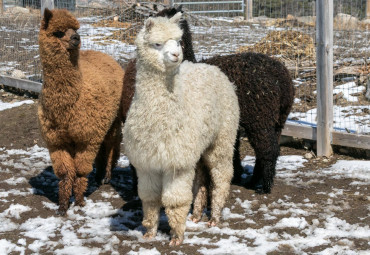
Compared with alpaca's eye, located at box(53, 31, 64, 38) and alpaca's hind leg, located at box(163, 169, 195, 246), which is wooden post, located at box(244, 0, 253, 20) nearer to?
alpaca's eye, located at box(53, 31, 64, 38)

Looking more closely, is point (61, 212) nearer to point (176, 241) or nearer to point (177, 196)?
point (176, 241)

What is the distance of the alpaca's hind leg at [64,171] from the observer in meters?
5.38

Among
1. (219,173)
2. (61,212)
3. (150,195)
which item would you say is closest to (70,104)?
(61,212)

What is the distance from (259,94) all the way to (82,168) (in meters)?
2.06

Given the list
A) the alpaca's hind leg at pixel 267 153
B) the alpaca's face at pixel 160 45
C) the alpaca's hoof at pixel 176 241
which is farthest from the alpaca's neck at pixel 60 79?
the alpaca's hind leg at pixel 267 153

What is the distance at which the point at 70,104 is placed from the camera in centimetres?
519

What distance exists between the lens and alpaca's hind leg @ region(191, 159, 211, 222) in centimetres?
514

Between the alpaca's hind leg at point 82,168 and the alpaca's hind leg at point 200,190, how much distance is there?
3.91ft

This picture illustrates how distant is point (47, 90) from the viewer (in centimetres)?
516

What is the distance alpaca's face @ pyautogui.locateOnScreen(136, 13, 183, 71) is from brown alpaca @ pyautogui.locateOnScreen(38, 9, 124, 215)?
1.27m

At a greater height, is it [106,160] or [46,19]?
[46,19]

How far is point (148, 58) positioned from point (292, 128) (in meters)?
3.70

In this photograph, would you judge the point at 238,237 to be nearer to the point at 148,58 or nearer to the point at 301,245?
the point at 301,245

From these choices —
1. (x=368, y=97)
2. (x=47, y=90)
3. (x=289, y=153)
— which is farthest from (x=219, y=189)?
(x=368, y=97)
